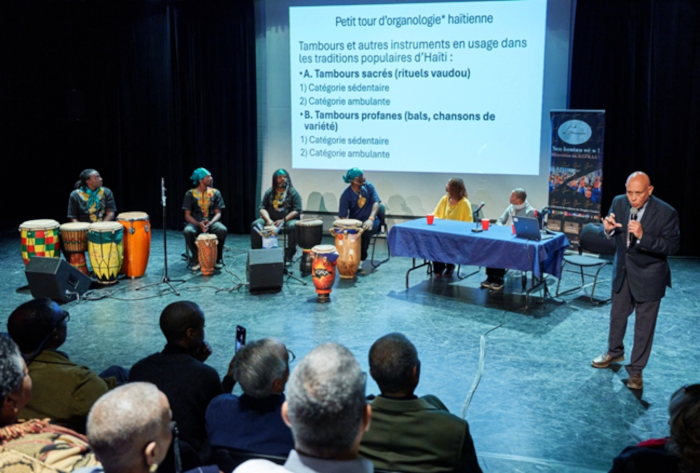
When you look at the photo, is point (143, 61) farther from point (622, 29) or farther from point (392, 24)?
point (622, 29)

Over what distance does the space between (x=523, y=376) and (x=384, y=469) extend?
8.33 feet

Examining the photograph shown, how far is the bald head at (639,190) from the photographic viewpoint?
13.4 feet

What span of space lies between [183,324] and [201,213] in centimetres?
489

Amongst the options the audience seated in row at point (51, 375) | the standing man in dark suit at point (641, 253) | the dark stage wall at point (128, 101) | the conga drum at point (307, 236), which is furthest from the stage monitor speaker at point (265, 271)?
the audience seated in row at point (51, 375)

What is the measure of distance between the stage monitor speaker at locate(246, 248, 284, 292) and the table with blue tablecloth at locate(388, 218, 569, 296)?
3.77ft

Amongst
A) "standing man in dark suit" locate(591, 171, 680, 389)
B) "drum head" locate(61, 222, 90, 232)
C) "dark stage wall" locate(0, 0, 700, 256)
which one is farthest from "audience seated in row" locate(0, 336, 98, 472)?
"dark stage wall" locate(0, 0, 700, 256)

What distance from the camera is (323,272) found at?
612cm

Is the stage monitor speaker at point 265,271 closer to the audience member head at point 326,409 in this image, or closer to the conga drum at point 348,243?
A: the conga drum at point 348,243

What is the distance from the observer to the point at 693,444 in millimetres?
1847

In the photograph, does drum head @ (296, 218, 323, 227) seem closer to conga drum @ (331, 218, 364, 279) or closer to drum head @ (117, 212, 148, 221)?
conga drum @ (331, 218, 364, 279)

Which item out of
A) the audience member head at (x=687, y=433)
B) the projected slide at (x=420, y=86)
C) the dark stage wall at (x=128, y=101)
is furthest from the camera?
the dark stage wall at (x=128, y=101)

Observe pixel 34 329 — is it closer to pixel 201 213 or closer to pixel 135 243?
pixel 135 243

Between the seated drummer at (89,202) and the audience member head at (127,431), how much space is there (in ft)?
19.5

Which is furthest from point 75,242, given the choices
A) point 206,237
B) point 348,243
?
point 348,243
